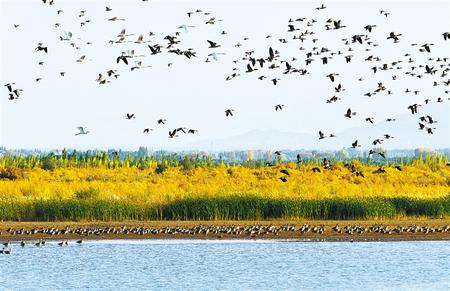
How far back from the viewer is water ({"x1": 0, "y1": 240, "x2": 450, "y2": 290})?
32.9 m

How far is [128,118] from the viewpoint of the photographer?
4006 centimetres

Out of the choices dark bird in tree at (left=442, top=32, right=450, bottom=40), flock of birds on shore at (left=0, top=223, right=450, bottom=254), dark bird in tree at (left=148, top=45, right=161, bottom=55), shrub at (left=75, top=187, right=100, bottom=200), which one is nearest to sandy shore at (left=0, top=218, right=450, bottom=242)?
flock of birds on shore at (left=0, top=223, right=450, bottom=254)

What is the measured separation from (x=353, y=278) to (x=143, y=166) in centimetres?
5886

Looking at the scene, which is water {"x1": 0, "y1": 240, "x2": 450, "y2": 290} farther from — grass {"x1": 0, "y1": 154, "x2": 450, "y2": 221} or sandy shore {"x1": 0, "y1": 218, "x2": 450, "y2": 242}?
grass {"x1": 0, "y1": 154, "x2": 450, "y2": 221}

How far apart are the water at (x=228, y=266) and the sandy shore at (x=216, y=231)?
114 cm

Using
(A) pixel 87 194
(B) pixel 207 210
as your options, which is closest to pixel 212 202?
(B) pixel 207 210

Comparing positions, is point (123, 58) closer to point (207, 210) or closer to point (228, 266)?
point (228, 266)

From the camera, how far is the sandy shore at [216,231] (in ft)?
149

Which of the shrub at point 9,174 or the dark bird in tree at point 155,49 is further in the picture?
the shrub at point 9,174

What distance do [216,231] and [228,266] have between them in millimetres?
8958

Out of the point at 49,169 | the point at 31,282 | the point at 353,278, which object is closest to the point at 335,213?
the point at 353,278

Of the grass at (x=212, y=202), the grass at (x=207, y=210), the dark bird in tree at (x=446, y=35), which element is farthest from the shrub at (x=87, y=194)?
the dark bird in tree at (x=446, y=35)

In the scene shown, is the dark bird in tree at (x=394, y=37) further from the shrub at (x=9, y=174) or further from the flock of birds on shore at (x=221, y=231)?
the shrub at (x=9, y=174)

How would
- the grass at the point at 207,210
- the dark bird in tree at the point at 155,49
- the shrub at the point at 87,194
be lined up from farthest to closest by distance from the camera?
the shrub at the point at 87,194
the grass at the point at 207,210
the dark bird in tree at the point at 155,49
